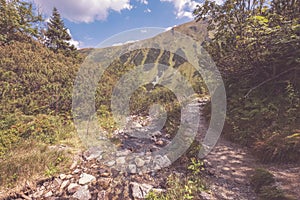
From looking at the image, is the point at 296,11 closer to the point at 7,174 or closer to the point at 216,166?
the point at 216,166

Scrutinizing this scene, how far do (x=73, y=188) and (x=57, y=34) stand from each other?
1539 centimetres

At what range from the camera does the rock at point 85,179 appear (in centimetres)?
391

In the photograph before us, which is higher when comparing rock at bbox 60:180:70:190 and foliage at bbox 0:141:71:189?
foliage at bbox 0:141:71:189

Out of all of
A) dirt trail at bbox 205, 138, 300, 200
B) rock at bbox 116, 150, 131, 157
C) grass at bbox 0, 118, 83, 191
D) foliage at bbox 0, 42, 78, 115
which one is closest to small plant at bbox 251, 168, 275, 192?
dirt trail at bbox 205, 138, 300, 200

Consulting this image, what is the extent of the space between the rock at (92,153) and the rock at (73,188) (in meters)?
1.20

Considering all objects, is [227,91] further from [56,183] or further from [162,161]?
[56,183]

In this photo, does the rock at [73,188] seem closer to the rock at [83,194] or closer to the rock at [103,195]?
the rock at [83,194]

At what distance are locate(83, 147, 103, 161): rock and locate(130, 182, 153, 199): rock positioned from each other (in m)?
1.92

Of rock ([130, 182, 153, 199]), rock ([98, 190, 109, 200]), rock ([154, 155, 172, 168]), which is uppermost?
rock ([154, 155, 172, 168])

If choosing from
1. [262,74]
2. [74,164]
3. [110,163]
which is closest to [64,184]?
[74,164]

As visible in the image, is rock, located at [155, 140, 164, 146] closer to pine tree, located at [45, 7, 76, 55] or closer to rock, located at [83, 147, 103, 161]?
Result: rock, located at [83, 147, 103, 161]

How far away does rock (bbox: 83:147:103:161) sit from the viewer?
5.09m

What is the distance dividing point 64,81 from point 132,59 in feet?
16.1

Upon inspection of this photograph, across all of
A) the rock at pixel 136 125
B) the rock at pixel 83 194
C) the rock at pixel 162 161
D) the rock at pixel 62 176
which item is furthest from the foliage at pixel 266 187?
the rock at pixel 136 125
